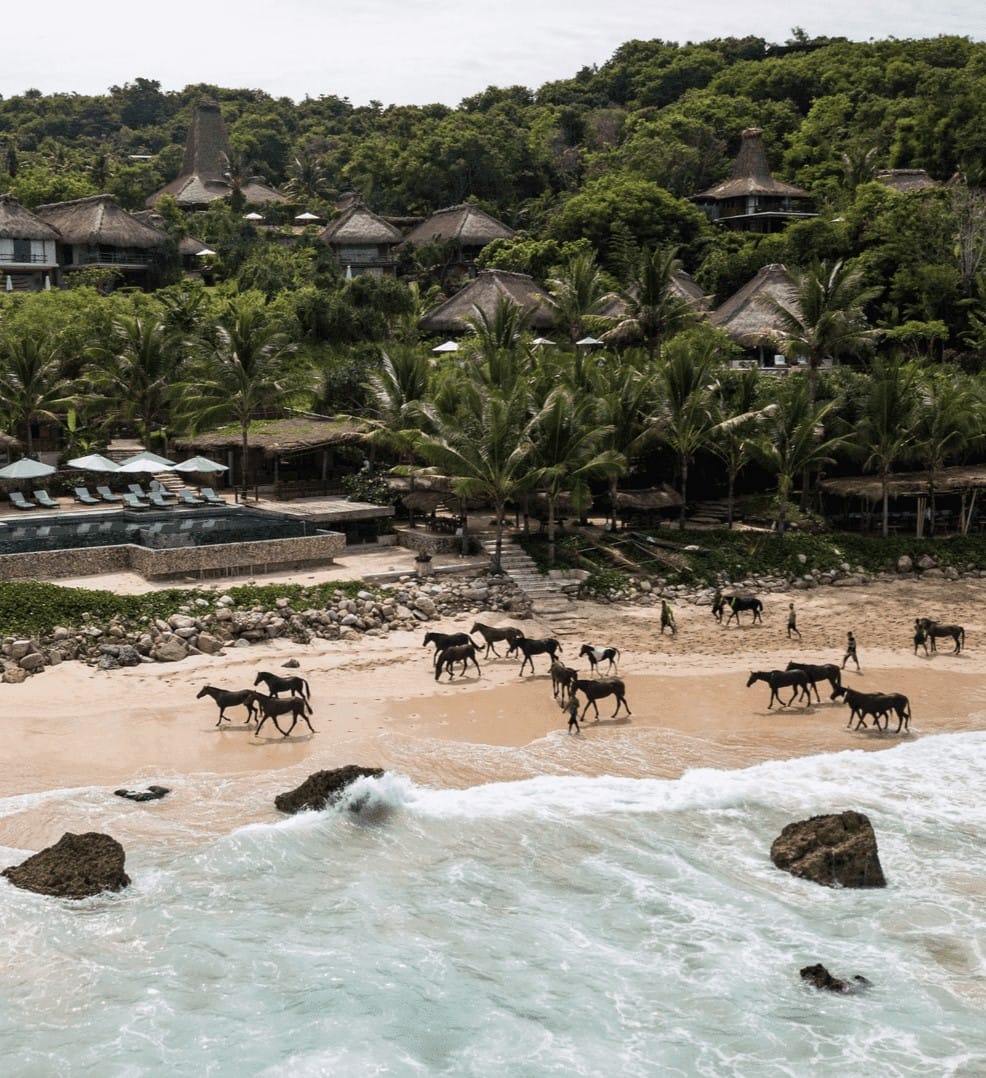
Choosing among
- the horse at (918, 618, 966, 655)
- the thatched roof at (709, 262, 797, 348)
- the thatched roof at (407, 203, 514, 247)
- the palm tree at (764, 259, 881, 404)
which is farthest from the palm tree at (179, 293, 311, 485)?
the thatched roof at (407, 203, 514, 247)

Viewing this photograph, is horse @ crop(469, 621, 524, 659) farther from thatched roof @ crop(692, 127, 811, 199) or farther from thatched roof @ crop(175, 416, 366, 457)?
thatched roof @ crop(692, 127, 811, 199)

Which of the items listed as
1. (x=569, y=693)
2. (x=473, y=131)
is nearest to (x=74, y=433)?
(x=569, y=693)

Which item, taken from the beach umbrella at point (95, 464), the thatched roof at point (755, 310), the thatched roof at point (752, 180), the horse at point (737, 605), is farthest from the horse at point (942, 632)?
the thatched roof at point (752, 180)

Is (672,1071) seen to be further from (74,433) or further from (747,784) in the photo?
(74,433)

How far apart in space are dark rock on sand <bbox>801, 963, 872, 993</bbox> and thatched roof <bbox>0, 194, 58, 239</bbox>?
54.8m

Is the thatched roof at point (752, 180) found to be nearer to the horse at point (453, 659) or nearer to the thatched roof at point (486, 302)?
the thatched roof at point (486, 302)

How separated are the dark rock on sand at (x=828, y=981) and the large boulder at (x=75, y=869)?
8.48 meters

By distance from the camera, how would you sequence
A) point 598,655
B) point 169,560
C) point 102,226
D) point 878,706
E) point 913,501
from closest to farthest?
point 878,706 < point 598,655 < point 169,560 < point 913,501 < point 102,226

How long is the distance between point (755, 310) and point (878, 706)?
28.3 m

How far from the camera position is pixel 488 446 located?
30.5 meters

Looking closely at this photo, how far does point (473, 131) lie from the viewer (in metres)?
77.4

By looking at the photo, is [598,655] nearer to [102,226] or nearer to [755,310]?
[755,310]

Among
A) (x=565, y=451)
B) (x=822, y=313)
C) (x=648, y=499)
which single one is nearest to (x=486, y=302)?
(x=822, y=313)

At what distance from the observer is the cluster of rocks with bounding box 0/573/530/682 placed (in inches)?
960
